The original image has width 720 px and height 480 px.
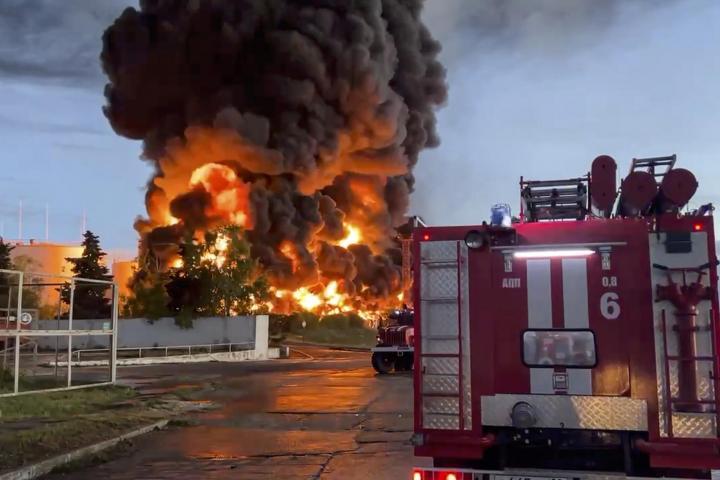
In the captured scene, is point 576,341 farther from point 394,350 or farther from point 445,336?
point 394,350

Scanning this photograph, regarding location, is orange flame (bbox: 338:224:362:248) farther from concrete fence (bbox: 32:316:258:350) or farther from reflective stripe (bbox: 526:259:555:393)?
reflective stripe (bbox: 526:259:555:393)

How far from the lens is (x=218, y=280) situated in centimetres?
3634

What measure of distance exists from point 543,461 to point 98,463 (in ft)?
16.9

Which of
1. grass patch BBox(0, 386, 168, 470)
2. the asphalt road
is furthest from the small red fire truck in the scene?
grass patch BBox(0, 386, 168, 470)

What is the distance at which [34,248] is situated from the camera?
270 feet

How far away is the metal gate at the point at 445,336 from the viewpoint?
4469 millimetres

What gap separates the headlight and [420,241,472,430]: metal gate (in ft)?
0.41

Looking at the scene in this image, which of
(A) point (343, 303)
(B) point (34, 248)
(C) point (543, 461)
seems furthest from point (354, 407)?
(B) point (34, 248)

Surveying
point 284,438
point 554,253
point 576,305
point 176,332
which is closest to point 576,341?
point 576,305

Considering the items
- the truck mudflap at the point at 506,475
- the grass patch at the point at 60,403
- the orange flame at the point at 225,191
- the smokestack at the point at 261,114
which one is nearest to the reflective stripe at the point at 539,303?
the truck mudflap at the point at 506,475

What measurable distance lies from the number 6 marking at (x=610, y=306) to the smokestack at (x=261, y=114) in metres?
45.0

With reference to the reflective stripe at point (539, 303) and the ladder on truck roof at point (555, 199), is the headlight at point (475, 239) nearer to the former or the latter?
the reflective stripe at point (539, 303)

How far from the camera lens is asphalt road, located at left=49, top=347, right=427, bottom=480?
7367mm

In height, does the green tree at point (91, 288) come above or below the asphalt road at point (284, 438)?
above
